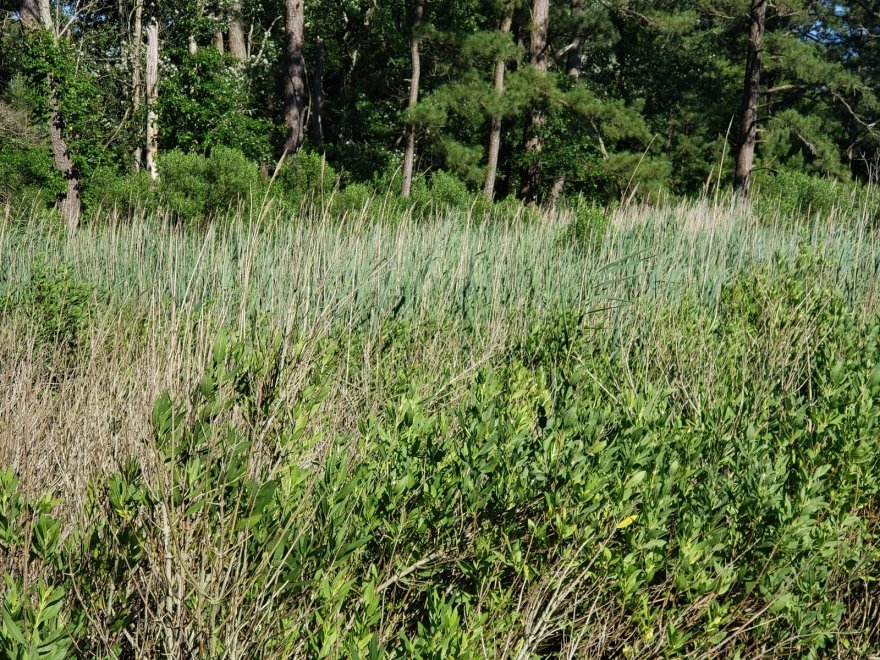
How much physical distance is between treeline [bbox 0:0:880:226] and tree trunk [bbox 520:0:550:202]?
0.06m

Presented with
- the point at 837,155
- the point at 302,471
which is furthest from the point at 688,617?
the point at 837,155

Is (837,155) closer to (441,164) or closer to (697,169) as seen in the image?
(697,169)

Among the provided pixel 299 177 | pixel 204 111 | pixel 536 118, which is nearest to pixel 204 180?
pixel 299 177

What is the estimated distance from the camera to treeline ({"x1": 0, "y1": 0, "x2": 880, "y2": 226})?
13680mm

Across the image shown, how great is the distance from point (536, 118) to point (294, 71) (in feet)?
17.3

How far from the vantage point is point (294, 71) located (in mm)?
14984

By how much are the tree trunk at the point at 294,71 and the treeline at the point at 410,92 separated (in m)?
0.03

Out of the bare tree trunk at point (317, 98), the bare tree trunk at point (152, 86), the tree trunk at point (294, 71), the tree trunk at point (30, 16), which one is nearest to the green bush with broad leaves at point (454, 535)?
the tree trunk at point (30, 16)

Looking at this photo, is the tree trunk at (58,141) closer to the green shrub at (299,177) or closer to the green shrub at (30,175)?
the green shrub at (30,175)

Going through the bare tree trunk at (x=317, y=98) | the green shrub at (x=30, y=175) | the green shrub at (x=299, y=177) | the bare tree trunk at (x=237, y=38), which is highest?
the bare tree trunk at (x=237, y=38)

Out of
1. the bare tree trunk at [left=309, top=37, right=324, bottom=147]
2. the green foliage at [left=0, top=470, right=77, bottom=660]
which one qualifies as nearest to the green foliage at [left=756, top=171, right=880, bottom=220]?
the green foliage at [left=0, top=470, right=77, bottom=660]

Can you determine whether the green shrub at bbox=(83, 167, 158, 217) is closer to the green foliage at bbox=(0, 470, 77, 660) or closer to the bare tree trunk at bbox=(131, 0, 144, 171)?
the bare tree trunk at bbox=(131, 0, 144, 171)

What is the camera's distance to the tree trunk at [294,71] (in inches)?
586

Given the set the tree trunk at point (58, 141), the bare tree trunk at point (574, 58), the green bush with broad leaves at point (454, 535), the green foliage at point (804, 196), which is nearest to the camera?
the green bush with broad leaves at point (454, 535)
